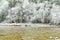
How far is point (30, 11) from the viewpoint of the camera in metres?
18.1

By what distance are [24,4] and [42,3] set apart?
51.4 inches

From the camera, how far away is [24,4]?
1845 cm

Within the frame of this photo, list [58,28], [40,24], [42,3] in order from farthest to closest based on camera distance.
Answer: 1. [42,3]
2. [40,24]
3. [58,28]

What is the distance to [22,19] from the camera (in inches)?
707

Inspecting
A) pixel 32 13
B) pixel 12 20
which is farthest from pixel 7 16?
pixel 32 13

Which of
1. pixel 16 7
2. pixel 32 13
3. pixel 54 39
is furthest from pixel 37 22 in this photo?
pixel 54 39

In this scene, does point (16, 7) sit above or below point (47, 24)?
above

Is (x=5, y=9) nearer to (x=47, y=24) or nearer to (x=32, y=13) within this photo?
(x=32, y=13)

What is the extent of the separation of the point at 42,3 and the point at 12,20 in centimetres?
242

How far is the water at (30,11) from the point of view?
1764cm

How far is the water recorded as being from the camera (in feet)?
57.9

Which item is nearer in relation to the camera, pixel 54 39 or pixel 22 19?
pixel 54 39

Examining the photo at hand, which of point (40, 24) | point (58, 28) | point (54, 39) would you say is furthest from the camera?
point (40, 24)

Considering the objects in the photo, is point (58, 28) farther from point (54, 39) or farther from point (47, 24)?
point (54, 39)
